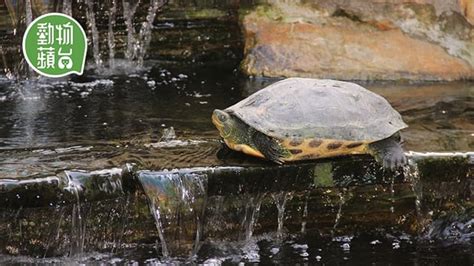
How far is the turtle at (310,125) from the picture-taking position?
369 cm

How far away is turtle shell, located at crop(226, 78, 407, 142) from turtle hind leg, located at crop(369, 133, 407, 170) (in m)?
0.09

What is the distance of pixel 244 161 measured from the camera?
12.6 feet

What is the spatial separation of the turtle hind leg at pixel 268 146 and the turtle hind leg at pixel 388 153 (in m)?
0.51

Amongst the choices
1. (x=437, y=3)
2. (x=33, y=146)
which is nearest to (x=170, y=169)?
(x=33, y=146)

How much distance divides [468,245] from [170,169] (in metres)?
1.67

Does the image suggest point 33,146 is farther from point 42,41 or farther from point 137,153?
point 42,41

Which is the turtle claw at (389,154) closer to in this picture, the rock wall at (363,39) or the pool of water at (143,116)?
the pool of water at (143,116)

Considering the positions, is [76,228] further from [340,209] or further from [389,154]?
[389,154]

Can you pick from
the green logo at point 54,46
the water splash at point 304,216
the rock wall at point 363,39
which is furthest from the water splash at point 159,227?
the rock wall at point 363,39

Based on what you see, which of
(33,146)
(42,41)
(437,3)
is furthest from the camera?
(437,3)

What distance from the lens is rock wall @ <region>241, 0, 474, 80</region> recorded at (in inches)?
288

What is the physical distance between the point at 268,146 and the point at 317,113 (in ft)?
0.96

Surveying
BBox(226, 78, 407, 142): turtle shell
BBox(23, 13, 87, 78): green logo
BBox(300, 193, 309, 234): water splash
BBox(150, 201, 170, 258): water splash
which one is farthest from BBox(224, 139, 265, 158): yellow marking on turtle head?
BBox(23, 13, 87, 78): green logo

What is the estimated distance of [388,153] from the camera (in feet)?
12.8
